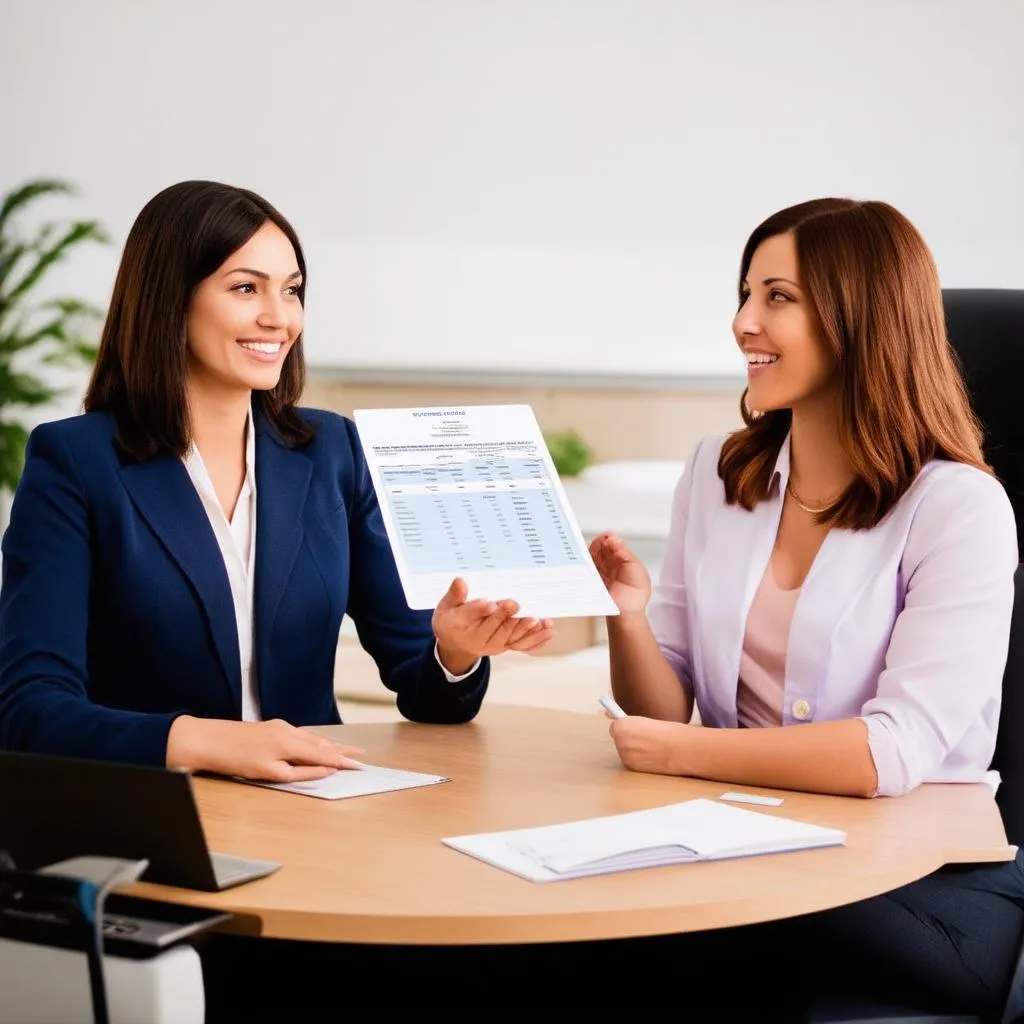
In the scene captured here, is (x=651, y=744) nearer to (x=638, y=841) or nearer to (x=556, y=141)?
(x=638, y=841)

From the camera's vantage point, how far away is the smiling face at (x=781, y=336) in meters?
2.08

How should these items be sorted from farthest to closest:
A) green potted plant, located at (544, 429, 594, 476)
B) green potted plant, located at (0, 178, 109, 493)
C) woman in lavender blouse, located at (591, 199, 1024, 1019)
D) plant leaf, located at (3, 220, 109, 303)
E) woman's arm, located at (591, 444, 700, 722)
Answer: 1. green potted plant, located at (0, 178, 109, 493)
2. plant leaf, located at (3, 220, 109, 303)
3. green potted plant, located at (544, 429, 594, 476)
4. woman's arm, located at (591, 444, 700, 722)
5. woman in lavender blouse, located at (591, 199, 1024, 1019)

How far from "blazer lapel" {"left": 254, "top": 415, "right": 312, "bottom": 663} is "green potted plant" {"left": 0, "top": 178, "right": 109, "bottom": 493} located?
14.3 feet

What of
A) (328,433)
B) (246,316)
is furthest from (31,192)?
(246,316)

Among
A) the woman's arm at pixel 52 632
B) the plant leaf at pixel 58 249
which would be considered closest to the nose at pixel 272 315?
the woman's arm at pixel 52 632

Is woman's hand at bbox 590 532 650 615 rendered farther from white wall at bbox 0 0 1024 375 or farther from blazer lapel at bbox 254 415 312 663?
white wall at bbox 0 0 1024 375

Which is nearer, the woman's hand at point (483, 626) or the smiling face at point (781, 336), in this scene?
the woman's hand at point (483, 626)

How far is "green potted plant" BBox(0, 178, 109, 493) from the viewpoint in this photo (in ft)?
20.9

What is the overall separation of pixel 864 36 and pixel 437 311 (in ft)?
6.15

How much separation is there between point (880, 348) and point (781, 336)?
0.14 m

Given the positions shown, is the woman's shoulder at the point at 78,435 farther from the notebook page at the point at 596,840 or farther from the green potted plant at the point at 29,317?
the green potted plant at the point at 29,317

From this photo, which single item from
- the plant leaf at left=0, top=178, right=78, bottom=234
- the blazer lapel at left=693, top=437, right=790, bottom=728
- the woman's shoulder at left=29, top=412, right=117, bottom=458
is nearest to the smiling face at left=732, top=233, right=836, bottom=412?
the blazer lapel at left=693, top=437, right=790, bottom=728

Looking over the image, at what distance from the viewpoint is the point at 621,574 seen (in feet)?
7.20

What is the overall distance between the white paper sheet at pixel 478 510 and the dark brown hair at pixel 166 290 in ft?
1.11
